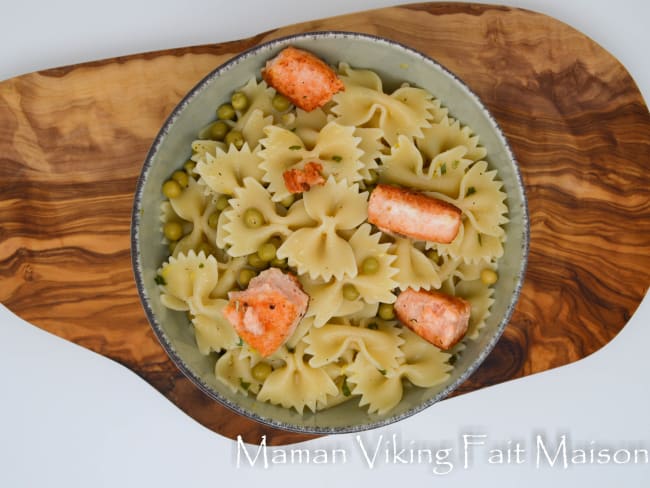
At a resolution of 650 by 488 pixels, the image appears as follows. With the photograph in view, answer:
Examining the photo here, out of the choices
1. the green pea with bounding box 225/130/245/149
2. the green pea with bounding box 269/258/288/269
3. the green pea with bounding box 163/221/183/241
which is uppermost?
the green pea with bounding box 225/130/245/149

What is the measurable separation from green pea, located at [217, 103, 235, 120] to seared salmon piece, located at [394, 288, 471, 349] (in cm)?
165

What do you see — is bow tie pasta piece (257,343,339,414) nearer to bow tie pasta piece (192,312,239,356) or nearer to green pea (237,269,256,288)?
bow tie pasta piece (192,312,239,356)

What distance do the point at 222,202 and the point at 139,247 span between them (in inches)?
25.6

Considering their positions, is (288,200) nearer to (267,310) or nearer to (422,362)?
(267,310)

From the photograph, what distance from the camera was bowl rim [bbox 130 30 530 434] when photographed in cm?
395

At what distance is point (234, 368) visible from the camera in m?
4.37

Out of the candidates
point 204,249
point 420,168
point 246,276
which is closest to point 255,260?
point 246,276

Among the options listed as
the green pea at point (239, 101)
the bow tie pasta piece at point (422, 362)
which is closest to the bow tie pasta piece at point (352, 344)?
the bow tie pasta piece at point (422, 362)

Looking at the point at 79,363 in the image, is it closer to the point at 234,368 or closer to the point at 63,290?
the point at 63,290

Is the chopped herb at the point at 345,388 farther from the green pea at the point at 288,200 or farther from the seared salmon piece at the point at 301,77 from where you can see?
the seared salmon piece at the point at 301,77

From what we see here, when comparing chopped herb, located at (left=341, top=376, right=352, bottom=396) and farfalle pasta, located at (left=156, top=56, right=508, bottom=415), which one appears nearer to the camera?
farfalle pasta, located at (left=156, top=56, right=508, bottom=415)

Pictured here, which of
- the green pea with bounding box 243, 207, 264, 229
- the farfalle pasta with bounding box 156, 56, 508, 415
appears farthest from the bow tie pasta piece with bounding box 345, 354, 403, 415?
the green pea with bounding box 243, 207, 264, 229

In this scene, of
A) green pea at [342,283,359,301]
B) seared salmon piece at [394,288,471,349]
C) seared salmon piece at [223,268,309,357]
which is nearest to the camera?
seared salmon piece at [223,268,309,357]

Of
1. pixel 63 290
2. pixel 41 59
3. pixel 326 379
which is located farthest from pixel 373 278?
pixel 41 59
